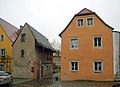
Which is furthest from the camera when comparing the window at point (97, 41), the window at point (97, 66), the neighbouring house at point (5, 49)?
the neighbouring house at point (5, 49)

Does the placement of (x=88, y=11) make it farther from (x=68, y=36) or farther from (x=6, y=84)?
(x=6, y=84)

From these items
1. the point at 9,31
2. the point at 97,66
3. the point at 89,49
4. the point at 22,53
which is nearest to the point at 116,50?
the point at 97,66

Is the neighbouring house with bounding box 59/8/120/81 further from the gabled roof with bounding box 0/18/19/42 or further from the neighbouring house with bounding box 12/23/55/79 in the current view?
the gabled roof with bounding box 0/18/19/42

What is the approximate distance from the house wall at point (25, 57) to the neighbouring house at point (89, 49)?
27.6 ft

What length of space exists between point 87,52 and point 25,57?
13.1 meters

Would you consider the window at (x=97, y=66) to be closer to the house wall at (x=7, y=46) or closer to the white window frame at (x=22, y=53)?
the white window frame at (x=22, y=53)

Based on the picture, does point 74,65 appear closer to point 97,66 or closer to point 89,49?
point 89,49

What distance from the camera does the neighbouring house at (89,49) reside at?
26.6 metres

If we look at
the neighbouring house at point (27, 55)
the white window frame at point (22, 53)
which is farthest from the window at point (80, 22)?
the white window frame at point (22, 53)

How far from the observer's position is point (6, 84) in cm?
2341

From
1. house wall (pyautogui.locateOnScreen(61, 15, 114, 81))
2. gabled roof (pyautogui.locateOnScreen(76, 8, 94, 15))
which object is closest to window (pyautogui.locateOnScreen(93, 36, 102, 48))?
house wall (pyautogui.locateOnScreen(61, 15, 114, 81))

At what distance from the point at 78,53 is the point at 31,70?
10.7 meters

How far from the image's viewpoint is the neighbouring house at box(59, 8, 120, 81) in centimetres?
2656

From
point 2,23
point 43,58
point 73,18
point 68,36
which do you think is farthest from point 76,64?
point 2,23
